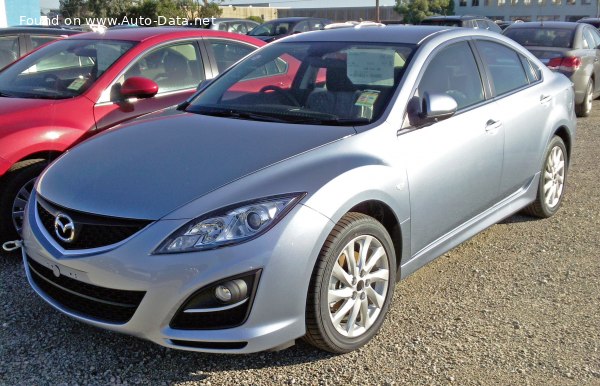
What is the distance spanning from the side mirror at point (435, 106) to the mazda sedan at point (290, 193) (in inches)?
0.5

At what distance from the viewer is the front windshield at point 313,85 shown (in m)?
3.97

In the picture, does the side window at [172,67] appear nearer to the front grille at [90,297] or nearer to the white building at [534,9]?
the front grille at [90,297]

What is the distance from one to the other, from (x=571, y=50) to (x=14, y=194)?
897 centimetres

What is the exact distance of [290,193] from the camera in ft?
10.2

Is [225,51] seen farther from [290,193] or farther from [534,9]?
[534,9]

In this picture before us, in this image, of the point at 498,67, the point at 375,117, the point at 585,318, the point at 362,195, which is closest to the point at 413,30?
the point at 498,67

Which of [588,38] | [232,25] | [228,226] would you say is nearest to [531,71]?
[228,226]

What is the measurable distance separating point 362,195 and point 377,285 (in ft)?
1.76

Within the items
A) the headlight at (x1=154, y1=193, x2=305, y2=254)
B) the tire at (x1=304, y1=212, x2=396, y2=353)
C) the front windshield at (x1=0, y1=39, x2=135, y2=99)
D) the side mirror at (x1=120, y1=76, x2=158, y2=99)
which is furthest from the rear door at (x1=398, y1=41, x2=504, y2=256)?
the front windshield at (x1=0, y1=39, x2=135, y2=99)

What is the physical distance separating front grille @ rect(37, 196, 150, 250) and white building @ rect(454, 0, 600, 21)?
2985 inches

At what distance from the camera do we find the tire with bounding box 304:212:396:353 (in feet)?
10.4

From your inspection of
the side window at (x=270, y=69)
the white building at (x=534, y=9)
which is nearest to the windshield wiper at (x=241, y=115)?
the side window at (x=270, y=69)

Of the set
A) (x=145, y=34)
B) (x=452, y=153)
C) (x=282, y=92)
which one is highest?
(x=145, y=34)

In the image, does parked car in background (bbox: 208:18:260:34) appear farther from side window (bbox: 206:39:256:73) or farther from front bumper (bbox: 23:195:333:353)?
front bumper (bbox: 23:195:333:353)
